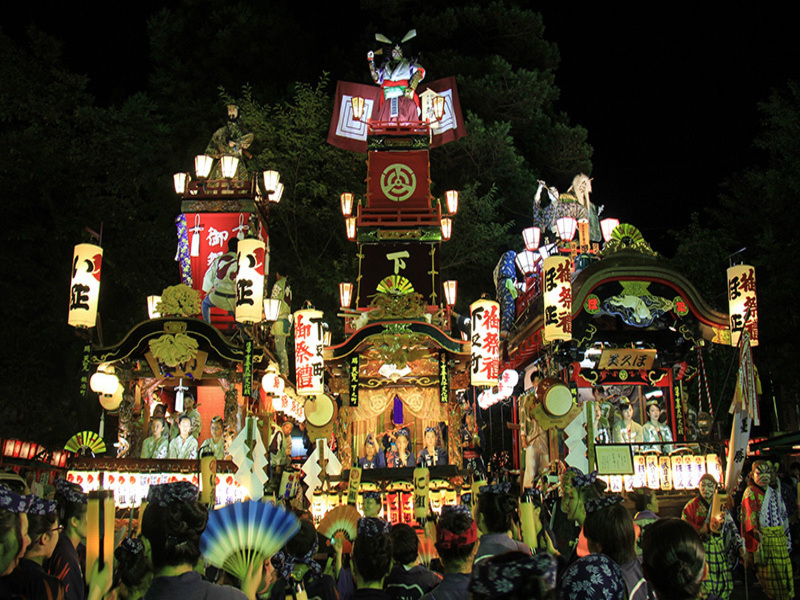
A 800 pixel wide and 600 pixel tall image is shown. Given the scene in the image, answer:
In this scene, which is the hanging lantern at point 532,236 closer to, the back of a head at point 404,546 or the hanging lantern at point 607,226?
the hanging lantern at point 607,226

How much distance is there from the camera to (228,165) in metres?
20.0

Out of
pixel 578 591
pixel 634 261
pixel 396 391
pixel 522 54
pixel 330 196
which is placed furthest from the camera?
pixel 522 54

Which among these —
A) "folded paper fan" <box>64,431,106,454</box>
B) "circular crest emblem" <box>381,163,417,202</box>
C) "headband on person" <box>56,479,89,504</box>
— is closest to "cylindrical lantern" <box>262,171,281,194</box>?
"circular crest emblem" <box>381,163,417,202</box>

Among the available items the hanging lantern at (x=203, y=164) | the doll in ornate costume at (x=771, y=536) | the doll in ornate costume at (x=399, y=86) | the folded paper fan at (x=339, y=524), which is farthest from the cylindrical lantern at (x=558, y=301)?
the hanging lantern at (x=203, y=164)

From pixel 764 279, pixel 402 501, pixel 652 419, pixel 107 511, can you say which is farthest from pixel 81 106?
pixel 764 279

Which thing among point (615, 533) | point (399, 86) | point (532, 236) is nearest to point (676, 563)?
point (615, 533)

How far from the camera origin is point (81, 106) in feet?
65.7

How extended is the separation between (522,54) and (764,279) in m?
12.0

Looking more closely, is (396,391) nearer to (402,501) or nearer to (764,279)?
(402,501)

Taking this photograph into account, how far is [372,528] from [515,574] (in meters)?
1.79

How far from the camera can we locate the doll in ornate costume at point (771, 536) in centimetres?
958

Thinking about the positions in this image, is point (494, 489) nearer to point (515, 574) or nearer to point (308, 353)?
point (515, 574)

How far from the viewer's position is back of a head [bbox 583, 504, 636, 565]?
13.0 ft

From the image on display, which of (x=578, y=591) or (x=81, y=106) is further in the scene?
(x=81, y=106)
